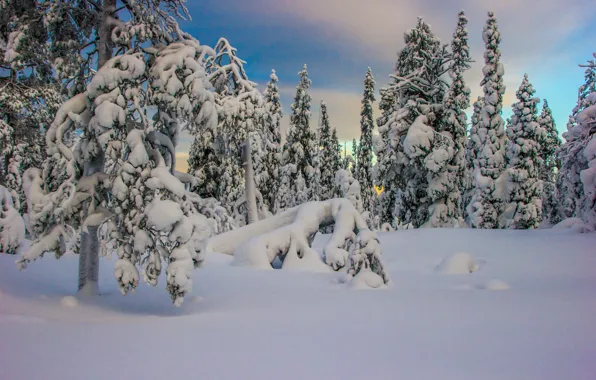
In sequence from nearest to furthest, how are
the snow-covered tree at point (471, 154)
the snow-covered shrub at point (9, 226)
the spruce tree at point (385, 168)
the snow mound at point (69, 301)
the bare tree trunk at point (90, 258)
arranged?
the snow mound at point (69, 301), the bare tree trunk at point (90, 258), the snow-covered shrub at point (9, 226), the spruce tree at point (385, 168), the snow-covered tree at point (471, 154)

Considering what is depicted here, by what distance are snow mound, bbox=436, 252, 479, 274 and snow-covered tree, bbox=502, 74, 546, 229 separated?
1631cm

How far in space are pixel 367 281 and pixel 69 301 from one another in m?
5.37

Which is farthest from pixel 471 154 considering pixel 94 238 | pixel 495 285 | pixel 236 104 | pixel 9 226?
pixel 94 238

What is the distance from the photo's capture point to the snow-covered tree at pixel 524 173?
25.2m

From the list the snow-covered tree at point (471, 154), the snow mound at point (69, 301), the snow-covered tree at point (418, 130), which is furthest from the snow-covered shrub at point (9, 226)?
the snow-covered tree at point (471, 154)

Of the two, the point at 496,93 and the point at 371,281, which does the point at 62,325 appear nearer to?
the point at 371,281

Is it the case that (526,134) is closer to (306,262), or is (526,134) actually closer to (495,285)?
(306,262)

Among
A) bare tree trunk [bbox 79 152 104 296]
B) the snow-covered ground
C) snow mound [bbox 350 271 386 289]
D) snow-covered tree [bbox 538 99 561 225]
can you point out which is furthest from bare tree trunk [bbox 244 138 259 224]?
snow-covered tree [bbox 538 99 561 225]

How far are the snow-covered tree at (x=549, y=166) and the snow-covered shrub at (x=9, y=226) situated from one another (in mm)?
27528

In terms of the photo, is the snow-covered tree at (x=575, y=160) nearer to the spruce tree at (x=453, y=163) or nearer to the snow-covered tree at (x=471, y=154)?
the spruce tree at (x=453, y=163)

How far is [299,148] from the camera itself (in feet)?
116

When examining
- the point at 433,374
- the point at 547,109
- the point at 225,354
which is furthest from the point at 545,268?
the point at 547,109

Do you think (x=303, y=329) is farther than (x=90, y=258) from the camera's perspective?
No

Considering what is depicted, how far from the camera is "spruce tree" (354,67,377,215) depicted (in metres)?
41.3
